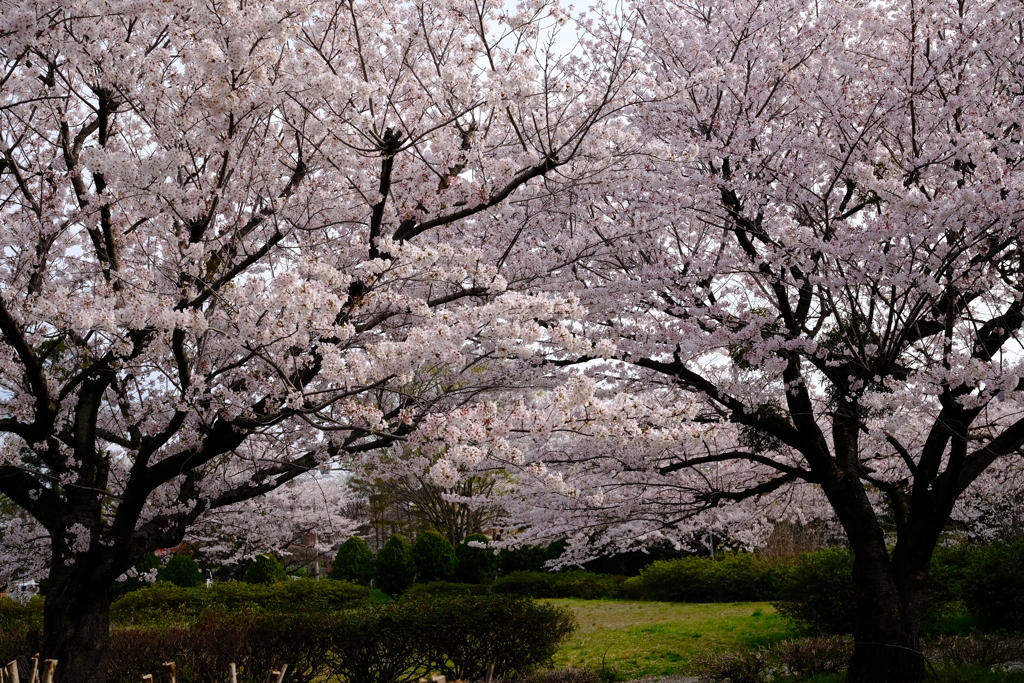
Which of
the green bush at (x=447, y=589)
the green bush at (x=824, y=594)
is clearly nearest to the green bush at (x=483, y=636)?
the green bush at (x=824, y=594)

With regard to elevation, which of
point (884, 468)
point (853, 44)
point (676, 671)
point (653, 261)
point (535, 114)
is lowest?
point (676, 671)

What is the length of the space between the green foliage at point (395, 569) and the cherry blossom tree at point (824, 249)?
42.2ft

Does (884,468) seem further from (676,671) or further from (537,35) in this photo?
(537,35)

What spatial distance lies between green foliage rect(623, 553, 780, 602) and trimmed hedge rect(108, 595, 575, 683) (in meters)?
9.14

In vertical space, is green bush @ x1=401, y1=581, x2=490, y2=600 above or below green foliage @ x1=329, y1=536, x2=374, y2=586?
below

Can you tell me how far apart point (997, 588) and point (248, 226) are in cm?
1007

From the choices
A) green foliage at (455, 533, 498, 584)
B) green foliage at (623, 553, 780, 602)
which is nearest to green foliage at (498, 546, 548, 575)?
green foliage at (455, 533, 498, 584)

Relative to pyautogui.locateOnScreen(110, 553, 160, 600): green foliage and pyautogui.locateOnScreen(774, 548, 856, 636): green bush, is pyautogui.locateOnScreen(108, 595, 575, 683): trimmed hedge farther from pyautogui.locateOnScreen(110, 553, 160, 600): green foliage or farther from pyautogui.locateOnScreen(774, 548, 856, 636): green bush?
pyautogui.locateOnScreen(110, 553, 160, 600): green foliage

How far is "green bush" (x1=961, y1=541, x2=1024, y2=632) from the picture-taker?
32.3 feet

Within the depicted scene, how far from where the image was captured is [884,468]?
9.63m

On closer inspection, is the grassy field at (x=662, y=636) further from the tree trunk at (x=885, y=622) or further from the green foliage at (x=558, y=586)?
the green foliage at (x=558, y=586)

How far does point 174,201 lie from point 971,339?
7.16 meters

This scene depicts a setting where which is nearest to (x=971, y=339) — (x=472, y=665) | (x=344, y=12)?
(x=472, y=665)

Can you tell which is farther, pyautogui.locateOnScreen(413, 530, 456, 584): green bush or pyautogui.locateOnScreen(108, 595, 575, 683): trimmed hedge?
pyautogui.locateOnScreen(413, 530, 456, 584): green bush
